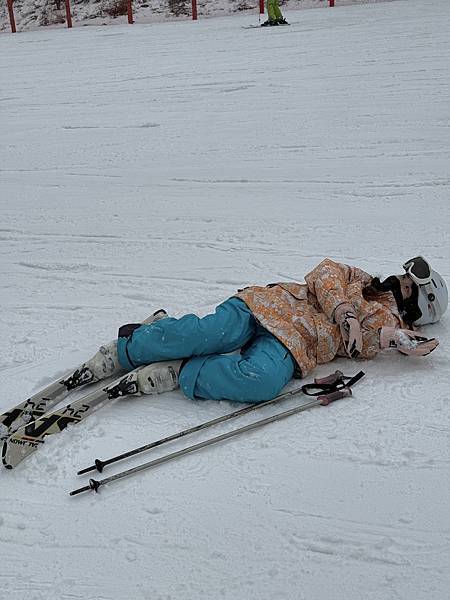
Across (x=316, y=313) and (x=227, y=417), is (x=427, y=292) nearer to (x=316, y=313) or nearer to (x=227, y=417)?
(x=316, y=313)

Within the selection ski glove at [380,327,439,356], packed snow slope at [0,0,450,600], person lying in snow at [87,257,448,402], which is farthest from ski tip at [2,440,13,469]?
ski glove at [380,327,439,356]

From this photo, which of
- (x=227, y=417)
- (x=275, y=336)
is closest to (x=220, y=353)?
(x=275, y=336)

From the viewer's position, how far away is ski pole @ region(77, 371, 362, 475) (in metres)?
2.90

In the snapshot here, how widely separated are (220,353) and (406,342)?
929mm

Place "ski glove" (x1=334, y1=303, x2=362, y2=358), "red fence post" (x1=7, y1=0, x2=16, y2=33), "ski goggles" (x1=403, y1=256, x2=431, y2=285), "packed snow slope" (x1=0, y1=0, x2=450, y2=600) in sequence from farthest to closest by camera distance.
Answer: "red fence post" (x1=7, y1=0, x2=16, y2=33)
"ski goggles" (x1=403, y1=256, x2=431, y2=285)
"ski glove" (x1=334, y1=303, x2=362, y2=358)
"packed snow slope" (x1=0, y1=0, x2=450, y2=600)

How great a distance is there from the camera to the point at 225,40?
14156 mm

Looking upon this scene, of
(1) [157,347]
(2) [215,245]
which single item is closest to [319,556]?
(1) [157,347]

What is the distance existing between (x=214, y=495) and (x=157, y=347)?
90cm

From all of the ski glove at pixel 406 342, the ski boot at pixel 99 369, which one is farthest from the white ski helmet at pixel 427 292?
the ski boot at pixel 99 369

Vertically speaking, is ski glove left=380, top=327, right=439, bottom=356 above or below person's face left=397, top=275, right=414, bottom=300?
below

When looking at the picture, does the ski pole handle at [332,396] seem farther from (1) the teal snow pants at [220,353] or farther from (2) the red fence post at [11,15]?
(2) the red fence post at [11,15]

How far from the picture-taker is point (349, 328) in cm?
340

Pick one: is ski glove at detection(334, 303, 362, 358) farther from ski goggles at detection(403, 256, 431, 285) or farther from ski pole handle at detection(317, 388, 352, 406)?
ski goggles at detection(403, 256, 431, 285)

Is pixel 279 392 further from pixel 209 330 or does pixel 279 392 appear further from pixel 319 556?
pixel 319 556
